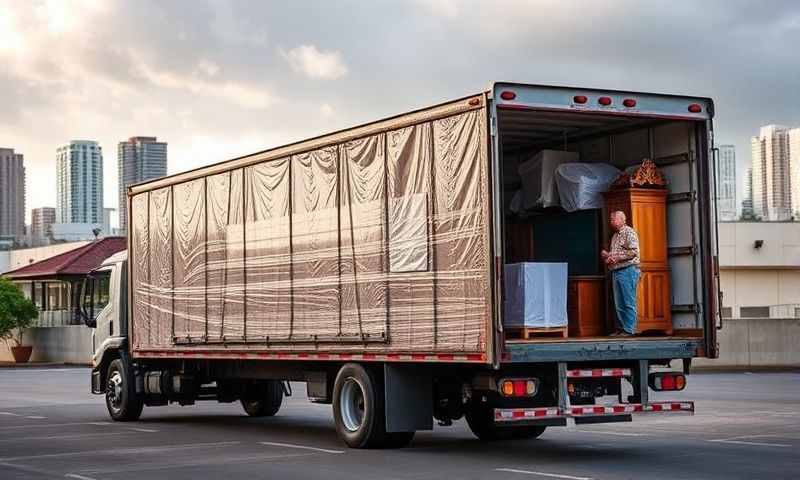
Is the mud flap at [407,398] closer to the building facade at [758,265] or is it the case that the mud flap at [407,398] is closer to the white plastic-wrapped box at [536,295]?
the white plastic-wrapped box at [536,295]

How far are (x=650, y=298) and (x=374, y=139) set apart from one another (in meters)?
3.70

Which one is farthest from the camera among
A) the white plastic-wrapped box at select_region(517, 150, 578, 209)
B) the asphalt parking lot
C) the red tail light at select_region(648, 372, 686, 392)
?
the white plastic-wrapped box at select_region(517, 150, 578, 209)

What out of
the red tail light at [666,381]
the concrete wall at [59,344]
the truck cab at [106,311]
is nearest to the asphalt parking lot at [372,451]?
the red tail light at [666,381]

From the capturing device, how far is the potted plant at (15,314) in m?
59.2

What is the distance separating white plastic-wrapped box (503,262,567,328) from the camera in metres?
15.3

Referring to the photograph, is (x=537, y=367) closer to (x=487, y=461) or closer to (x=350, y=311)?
(x=487, y=461)

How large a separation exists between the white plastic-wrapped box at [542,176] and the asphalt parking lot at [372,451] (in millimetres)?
2958

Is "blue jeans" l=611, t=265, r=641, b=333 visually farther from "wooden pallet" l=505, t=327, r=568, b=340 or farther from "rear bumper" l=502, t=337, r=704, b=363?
"wooden pallet" l=505, t=327, r=568, b=340

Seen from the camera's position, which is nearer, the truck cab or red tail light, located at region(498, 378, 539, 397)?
red tail light, located at region(498, 378, 539, 397)

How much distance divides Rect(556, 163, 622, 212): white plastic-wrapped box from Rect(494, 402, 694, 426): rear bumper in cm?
268

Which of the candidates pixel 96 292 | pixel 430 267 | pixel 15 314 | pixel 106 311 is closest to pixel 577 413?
pixel 430 267

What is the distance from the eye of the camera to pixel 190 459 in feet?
51.6

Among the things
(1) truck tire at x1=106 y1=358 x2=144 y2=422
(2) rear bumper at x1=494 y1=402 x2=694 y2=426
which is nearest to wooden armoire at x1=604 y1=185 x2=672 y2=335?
(2) rear bumper at x1=494 y1=402 x2=694 y2=426

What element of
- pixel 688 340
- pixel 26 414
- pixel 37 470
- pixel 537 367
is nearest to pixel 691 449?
pixel 688 340
